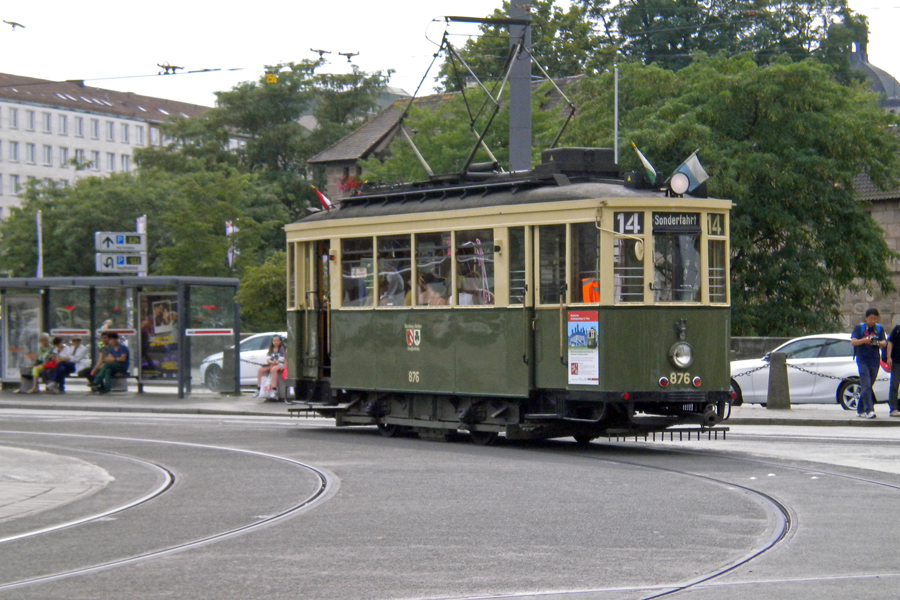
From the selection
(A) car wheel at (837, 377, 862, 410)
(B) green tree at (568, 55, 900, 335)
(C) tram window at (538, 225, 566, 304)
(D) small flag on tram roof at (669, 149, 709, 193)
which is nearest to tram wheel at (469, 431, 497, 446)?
(C) tram window at (538, 225, 566, 304)

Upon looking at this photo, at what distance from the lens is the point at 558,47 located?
60.8m

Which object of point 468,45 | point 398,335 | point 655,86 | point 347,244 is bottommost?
point 398,335

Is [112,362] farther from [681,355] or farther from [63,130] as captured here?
[63,130]

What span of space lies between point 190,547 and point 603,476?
4.87 metres

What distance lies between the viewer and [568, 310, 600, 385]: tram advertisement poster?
47.5ft

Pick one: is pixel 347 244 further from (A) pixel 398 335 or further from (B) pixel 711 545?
(B) pixel 711 545

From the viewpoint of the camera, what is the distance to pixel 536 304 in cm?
1506

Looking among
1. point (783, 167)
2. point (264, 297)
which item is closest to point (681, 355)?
point (783, 167)

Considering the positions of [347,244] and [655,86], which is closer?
[347,244]

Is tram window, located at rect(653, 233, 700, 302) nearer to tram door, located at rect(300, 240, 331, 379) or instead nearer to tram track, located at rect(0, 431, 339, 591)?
tram track, located at rect(0, 431, 339, 591)

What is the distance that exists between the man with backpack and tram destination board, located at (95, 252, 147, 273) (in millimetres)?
15385

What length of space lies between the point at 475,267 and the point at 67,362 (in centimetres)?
1563

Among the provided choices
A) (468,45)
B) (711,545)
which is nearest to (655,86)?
(468,45)

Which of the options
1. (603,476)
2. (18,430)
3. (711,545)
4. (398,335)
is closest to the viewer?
(711,545)
